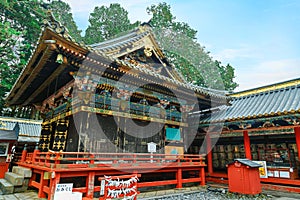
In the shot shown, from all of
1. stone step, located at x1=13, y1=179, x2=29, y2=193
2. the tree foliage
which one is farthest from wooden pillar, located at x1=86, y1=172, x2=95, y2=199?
the tree foliage

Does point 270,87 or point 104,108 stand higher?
point 270,87

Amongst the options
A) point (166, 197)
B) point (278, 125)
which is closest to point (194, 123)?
point (278, 125)

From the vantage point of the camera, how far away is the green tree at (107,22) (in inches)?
1313

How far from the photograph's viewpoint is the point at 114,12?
3397 centimetres

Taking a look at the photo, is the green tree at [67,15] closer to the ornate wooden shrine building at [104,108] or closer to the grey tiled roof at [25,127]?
the grey tiled roof at [25,127]

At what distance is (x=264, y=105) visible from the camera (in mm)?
10914

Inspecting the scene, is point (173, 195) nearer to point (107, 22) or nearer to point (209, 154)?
point (209, 154)

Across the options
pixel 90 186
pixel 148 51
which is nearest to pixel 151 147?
pixel 90 186

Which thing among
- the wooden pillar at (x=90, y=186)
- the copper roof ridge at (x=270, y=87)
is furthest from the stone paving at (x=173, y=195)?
the copper roof ridge at (x=270, y=87)

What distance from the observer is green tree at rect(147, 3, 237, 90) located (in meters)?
29.6

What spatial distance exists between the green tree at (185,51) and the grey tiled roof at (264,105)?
16910 millimetres

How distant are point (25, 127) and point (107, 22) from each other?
21.6m

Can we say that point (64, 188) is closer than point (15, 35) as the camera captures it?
Yes

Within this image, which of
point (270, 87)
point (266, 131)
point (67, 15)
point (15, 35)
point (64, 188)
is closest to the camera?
point (64, 188)
